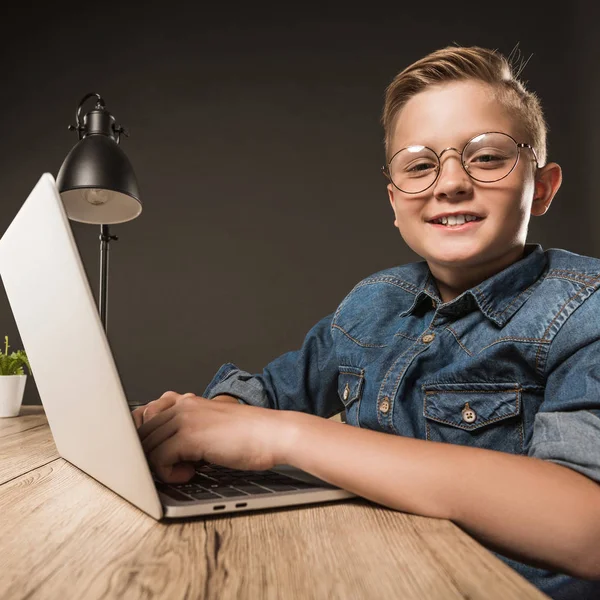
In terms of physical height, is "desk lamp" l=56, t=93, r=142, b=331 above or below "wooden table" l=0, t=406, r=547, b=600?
above

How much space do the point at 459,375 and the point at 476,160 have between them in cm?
33

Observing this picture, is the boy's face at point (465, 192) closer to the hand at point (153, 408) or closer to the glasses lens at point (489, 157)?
the glasses lens at point (489, 157)

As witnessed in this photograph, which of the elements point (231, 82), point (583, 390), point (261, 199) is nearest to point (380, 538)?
point (583, 390)

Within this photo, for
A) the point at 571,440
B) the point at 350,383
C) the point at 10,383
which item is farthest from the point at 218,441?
the point at 10,383

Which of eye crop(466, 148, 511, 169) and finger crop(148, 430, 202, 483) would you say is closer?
finger crop(148, 430, 202, 483)

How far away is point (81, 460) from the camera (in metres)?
0.69

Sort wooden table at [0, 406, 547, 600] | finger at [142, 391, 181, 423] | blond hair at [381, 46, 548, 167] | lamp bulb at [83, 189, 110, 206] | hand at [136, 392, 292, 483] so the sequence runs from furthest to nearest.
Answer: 1. lamp bulb at [83, 189, 110, 206]
2. blond hair at [381, 46, 548, 167]
3. finger at [142, 391, 181, 423]
4. hand at [136, 392, 292, 483]
5. wooden table at [0, 406, 547, 600]

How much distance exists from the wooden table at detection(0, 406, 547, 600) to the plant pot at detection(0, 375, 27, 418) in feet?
3.18

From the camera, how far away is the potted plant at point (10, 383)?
1.43 metres

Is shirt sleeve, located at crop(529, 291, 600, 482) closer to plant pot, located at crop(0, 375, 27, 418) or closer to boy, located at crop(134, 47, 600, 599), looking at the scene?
boy, located at crop(134, 47, 600, 599)

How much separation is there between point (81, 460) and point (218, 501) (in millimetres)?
280

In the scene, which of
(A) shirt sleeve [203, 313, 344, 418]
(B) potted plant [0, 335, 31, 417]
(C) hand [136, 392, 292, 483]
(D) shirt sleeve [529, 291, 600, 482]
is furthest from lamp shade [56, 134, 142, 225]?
(D) shirt sleeve [529, 291, 600, 482]

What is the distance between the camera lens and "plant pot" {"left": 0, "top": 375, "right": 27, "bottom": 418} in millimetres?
1430

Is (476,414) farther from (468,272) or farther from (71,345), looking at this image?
(71,345)
